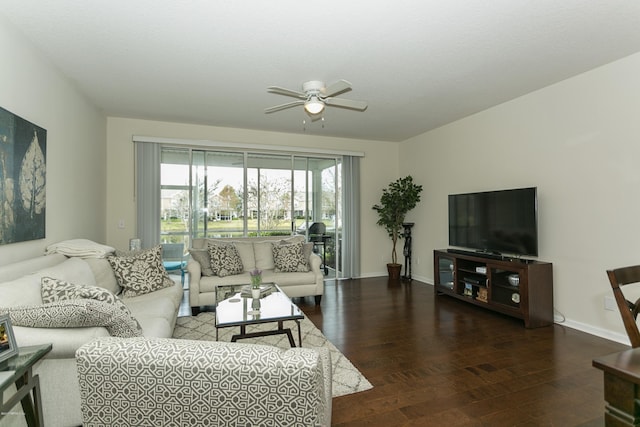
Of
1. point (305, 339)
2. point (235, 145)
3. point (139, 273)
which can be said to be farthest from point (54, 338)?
point (235, 145)

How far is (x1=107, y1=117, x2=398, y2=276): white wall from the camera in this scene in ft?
15.7

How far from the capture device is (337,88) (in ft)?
9.45

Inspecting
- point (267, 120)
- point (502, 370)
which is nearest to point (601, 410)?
point (502, 370)

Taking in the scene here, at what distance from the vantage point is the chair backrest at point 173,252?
203 inches

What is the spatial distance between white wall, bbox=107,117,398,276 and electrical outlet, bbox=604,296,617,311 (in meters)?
3.53

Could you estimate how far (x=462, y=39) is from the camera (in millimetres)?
2629

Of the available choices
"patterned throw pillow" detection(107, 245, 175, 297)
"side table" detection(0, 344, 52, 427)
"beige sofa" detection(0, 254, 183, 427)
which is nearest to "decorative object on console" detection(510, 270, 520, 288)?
"beige sofa" detection(0, 254, 183, 427)

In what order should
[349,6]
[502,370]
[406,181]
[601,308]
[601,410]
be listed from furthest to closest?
1. [406,181]
2. [601,308]
3. [502,370]
4. [349,6]
5. [601,410]

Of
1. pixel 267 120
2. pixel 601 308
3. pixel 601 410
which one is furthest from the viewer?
pixel 267 120

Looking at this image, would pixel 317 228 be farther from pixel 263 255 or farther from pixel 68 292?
pixel 68 292

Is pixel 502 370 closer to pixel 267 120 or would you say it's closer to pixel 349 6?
pixel 349 6

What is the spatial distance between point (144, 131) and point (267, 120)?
1903 mm

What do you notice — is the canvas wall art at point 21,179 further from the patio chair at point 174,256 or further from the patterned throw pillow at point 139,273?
the patio chair at point 174,256

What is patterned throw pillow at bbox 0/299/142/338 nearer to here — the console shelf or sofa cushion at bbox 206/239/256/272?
sofa cushion at bbox 206/239/256/272
